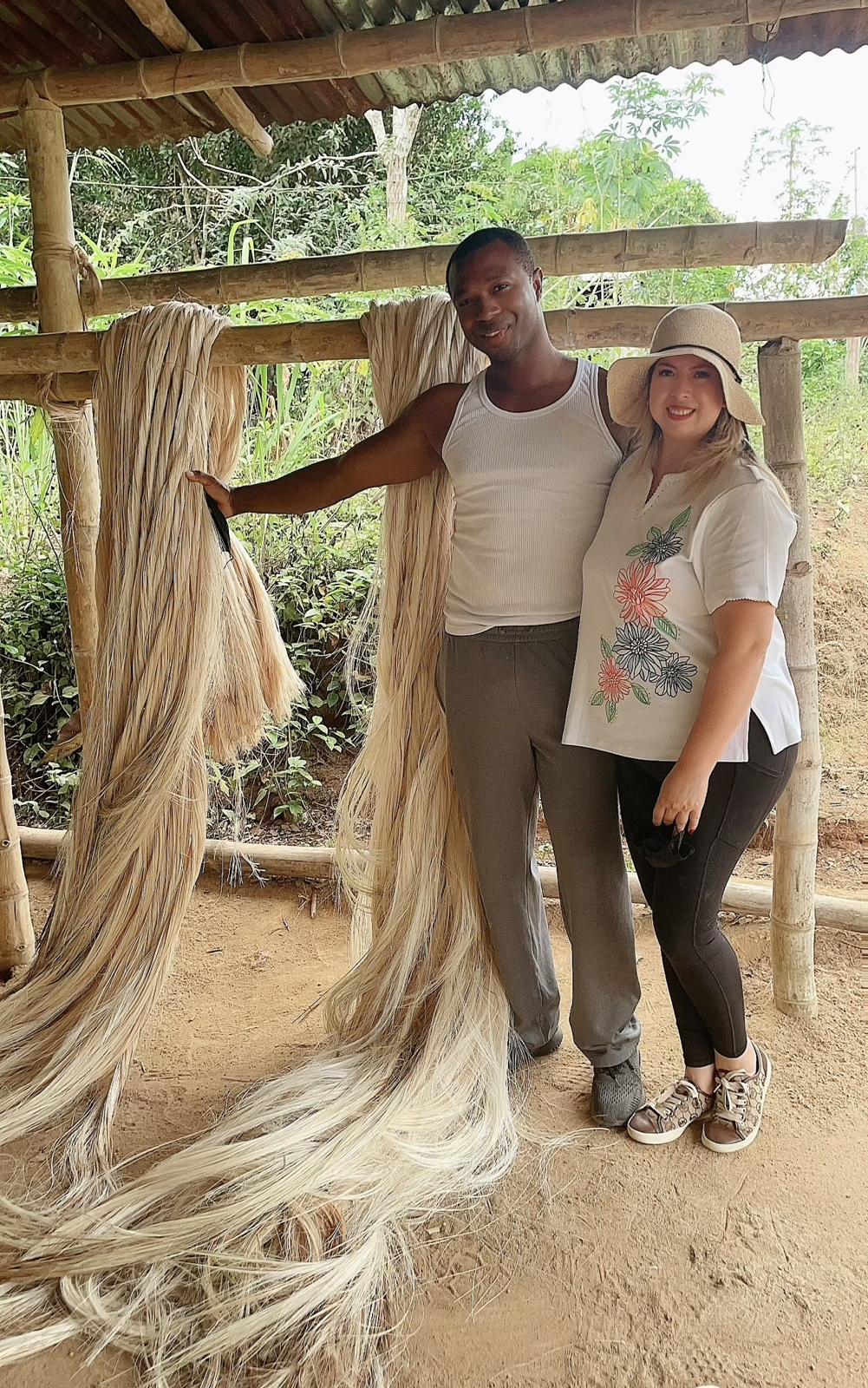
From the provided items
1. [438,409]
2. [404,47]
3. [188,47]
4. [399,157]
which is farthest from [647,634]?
[399,157]

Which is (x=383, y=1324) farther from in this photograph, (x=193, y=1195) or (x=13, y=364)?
(x=13, y=364)

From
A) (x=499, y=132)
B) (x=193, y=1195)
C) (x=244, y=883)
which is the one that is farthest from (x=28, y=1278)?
(x=499, y=132)

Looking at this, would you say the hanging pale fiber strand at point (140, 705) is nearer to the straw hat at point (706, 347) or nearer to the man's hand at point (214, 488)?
the man's hand at point (214, 488)

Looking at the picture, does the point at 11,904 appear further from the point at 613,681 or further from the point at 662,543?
the point at 662,543

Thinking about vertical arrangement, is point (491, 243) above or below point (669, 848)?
above

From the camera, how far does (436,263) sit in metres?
2.63

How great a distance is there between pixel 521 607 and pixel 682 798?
484 mm

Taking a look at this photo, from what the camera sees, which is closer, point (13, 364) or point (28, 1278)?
point (28, 1278)

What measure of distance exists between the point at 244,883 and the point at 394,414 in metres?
1.76

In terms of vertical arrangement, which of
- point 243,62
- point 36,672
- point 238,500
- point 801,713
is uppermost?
point 243,62

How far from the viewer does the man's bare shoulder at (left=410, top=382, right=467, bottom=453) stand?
1971mm

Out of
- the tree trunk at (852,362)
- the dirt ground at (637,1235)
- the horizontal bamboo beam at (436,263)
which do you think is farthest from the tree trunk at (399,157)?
the dirt ground at (637,1235)

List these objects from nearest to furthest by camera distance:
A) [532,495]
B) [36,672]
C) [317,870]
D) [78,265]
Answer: [532,495] < [78,265] < [317,870] < [36,672]

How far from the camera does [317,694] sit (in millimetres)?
4227
